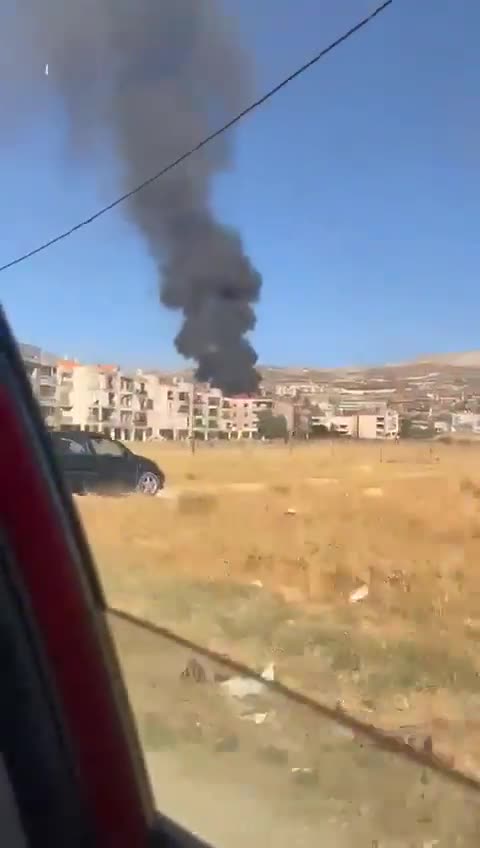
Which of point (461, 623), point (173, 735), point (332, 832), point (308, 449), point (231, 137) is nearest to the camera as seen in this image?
point (332, 832)

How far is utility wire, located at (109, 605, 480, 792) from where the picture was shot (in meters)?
2.44

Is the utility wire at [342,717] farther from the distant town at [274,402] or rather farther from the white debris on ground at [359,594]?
the distant town at [274,402]

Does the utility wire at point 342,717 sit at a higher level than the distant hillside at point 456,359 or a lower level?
lower

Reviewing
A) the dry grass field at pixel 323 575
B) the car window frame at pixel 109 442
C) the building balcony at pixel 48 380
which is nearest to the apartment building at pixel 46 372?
the building balcony at pixel 48 380

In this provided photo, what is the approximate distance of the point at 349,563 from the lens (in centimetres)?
291

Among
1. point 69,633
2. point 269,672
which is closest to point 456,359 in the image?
point 269,672

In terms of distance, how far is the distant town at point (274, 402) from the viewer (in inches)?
121

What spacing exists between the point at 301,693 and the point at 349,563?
1.27ft

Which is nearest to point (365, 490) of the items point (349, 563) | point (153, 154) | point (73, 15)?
point (349, 563)

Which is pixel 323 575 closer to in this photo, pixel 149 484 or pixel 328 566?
pixel 328 566

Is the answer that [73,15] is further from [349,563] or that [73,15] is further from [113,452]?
[349,563]

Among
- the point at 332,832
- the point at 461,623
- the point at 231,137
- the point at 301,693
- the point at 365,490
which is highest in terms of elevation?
the point at 231,137

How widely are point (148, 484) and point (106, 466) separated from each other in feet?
1.04

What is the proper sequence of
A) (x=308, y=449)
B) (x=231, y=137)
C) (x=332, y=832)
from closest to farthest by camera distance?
(x=332, y=832)
(x=231, y=137)
(x=308, y=449)
